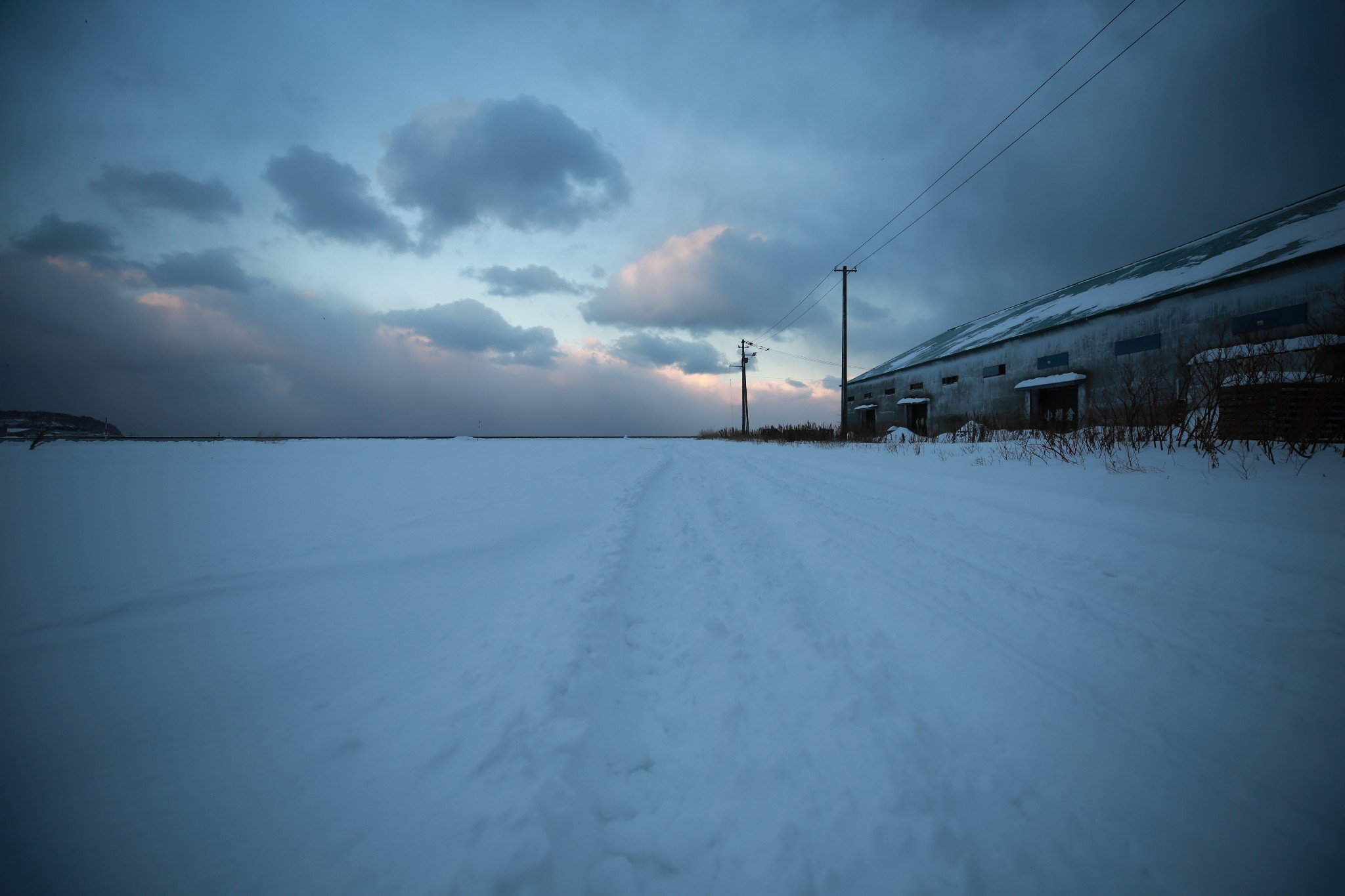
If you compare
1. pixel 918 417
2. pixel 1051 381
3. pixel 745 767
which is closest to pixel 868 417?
pixel 918 417

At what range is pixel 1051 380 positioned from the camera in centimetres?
1884

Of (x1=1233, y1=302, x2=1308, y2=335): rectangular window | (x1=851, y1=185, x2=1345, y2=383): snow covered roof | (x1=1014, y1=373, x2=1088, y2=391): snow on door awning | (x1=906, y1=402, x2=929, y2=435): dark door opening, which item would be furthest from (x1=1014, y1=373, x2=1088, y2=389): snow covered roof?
(x1=906, y1=402, x2=929, y2=435): dark door opening

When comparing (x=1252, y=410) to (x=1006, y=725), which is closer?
(x=1006, y=725)

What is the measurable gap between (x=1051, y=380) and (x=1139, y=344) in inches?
113

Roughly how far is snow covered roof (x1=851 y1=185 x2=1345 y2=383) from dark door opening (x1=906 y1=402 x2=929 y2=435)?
277cm

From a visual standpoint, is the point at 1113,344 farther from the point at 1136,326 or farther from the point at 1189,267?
the point at 1189,267

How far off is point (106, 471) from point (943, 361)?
1249 inches

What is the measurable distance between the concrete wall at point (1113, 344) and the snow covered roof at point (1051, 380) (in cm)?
34

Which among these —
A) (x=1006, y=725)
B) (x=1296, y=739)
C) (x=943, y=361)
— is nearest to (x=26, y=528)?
(x=1006, y=725)

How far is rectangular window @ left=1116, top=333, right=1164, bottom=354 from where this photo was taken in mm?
16109

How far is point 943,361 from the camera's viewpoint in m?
24.5

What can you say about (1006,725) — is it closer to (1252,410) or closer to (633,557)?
(633,557)

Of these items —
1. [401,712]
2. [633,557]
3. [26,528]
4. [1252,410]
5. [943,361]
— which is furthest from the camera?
[943,361]

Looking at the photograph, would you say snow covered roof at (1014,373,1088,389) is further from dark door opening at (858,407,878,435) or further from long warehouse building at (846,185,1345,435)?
dark door opening at (858,407,878,435)
